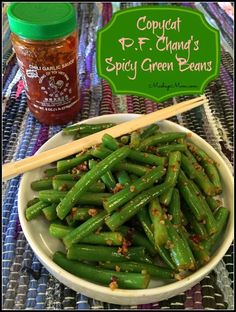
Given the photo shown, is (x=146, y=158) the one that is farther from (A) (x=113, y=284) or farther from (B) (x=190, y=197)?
(A) (x=113, y=284)

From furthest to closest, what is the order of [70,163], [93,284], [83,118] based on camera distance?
[83,118] → [70,163] → [93,284]

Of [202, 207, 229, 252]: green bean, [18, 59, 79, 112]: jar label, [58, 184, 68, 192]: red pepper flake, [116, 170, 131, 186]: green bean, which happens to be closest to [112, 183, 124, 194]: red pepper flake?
[116, 170, 131, 186]: green bean

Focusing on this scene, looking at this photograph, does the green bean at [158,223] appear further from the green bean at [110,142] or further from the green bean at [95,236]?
the green bean at [110,142]

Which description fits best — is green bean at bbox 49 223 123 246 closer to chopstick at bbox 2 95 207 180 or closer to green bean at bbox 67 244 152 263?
green bean at bbox 67 244 152 263

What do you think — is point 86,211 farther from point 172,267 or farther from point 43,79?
point 43,79

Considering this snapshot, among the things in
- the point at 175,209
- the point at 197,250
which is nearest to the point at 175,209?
the point at 175,209

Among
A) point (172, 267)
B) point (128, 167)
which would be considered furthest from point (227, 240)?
point (128, 167)
